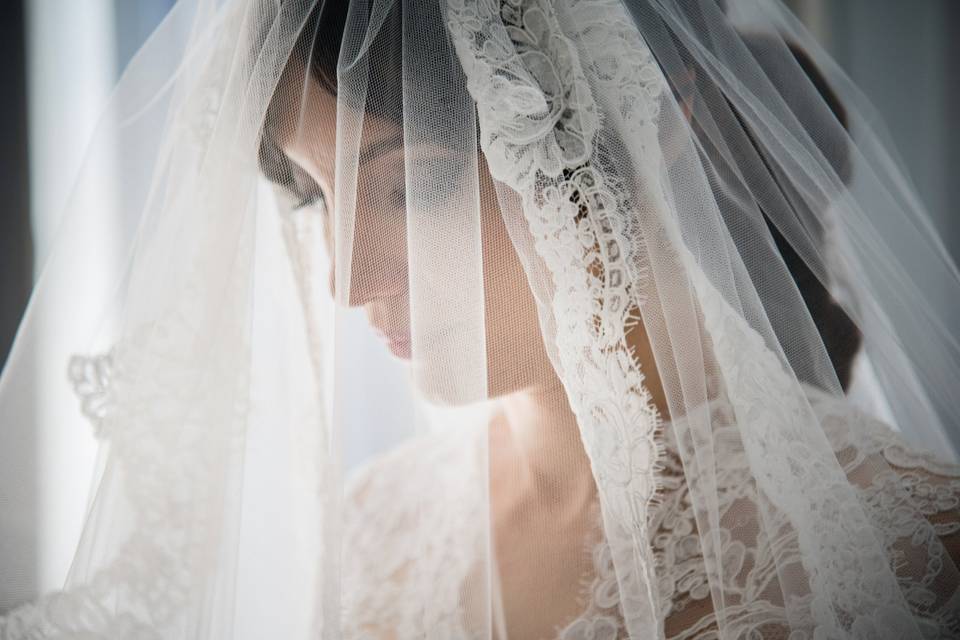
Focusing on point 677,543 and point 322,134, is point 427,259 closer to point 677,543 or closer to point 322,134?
point 322,134

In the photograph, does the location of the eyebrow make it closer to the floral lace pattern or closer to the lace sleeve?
the floral lace pattern

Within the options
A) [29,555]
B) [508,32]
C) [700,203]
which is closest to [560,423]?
[700,203]

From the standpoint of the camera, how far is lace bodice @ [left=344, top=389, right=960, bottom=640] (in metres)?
0.52

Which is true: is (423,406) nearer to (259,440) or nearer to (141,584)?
(259,440)

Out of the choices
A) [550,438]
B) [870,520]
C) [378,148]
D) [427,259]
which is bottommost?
[870,520]

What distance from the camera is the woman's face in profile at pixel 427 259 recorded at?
50 centimetres

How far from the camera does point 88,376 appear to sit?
0.54 m

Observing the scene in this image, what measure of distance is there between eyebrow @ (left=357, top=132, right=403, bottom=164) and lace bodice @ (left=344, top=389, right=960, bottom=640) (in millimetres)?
247

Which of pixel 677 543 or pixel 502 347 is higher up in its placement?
pixel 502 347

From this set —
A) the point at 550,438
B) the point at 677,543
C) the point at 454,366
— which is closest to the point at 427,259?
the point at 454,366

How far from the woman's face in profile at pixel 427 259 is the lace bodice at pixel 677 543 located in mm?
73

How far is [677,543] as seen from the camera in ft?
1.93

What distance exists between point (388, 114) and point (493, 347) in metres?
0.22

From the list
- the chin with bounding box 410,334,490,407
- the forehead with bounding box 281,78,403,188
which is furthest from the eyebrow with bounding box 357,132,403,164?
the chin with bounding box 410,334,490,407
